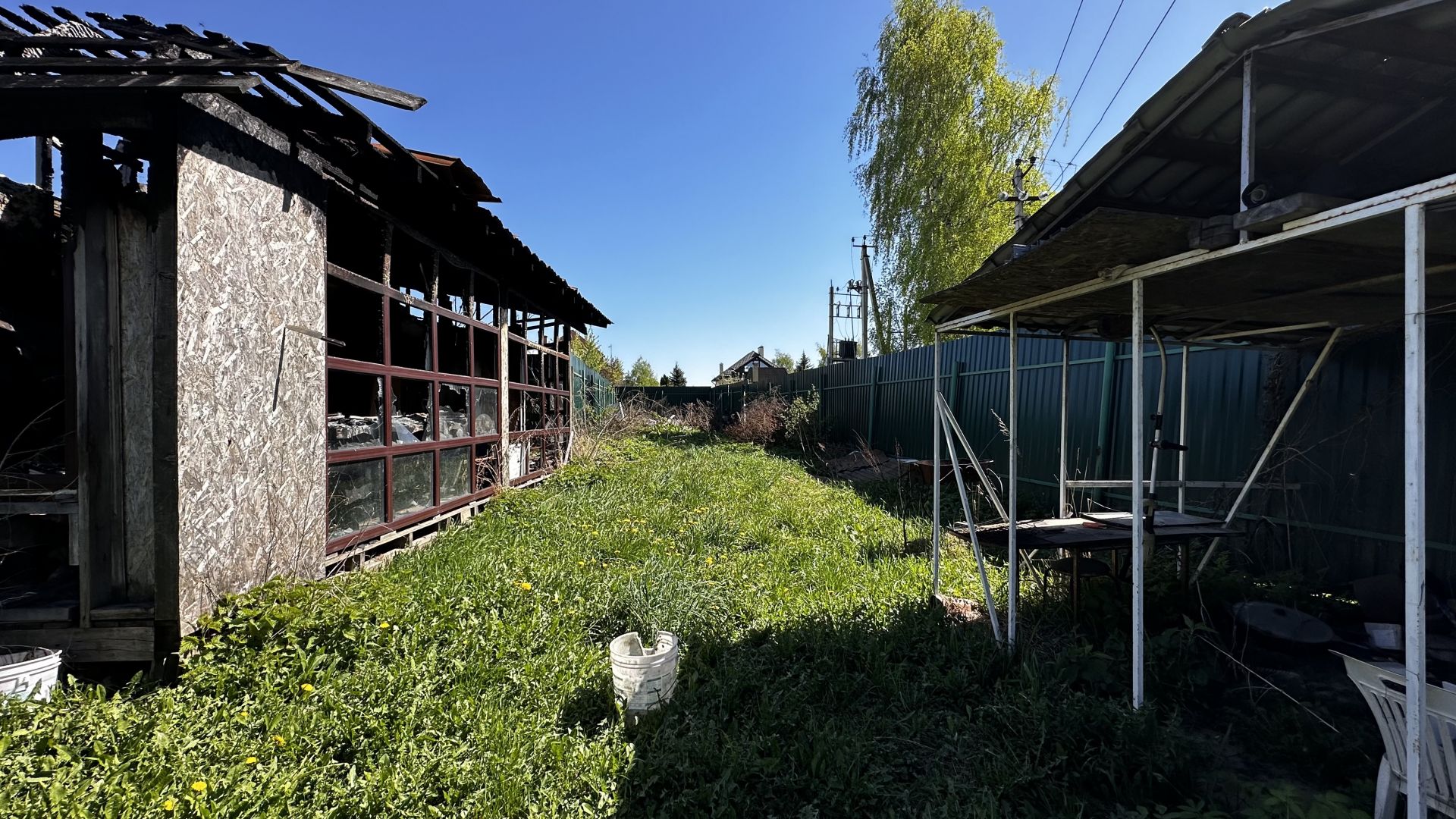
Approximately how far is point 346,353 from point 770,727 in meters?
5.48

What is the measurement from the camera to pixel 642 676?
101 inches

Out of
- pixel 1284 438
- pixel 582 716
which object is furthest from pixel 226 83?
pixel 1284 438

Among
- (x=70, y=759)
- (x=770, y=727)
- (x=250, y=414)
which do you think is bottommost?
(x=770, y=727)

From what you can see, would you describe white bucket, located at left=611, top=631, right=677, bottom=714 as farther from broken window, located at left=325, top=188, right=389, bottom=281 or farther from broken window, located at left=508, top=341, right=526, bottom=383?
broken window, located at left=508, top=341, right=526, bottom=383

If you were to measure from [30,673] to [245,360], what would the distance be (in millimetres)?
1607

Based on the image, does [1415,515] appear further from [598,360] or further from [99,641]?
[598,360]

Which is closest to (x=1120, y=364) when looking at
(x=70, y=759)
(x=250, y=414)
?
(x=250, y=414)

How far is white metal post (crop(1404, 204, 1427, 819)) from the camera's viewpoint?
1.48 metres

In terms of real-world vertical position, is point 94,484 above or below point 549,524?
above

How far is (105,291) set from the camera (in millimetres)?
2748

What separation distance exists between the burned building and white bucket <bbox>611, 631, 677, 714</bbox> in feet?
7.06

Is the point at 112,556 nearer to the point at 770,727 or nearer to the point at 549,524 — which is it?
the point at 549,524

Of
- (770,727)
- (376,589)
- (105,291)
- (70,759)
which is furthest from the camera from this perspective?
(376,589)

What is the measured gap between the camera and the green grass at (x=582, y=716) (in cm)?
203
